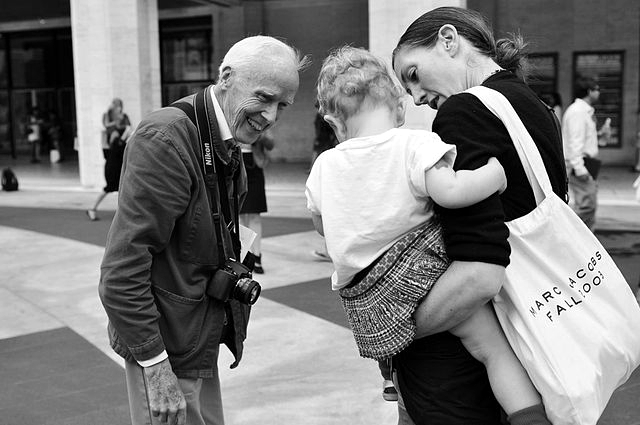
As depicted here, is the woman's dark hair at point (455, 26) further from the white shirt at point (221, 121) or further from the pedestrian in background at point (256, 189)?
the pedestrian in background at point (256, 189)

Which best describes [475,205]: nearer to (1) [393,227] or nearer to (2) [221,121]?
(1) [393,227]

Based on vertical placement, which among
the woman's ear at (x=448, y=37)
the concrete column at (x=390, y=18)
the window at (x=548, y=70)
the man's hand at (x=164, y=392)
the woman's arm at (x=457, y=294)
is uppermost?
the concrete column at (x=390, y=18)

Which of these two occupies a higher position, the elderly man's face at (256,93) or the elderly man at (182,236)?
the elderly man's face at (256,93)

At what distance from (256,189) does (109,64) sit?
9776mm

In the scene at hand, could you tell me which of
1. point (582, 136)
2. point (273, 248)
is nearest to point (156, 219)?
point (273, 248)

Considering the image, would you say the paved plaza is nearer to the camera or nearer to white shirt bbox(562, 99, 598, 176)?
white shirt bbox(562, 99, 598, 176)

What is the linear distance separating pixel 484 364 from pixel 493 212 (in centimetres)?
39

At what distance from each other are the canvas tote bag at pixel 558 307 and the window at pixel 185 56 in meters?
23.2

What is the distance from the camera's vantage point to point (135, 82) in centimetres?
1599

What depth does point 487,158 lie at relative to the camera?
5.64 ft

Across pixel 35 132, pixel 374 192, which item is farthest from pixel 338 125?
pixel 35 132

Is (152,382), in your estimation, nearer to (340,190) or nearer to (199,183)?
(199,183)

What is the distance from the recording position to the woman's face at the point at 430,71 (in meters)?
1.88

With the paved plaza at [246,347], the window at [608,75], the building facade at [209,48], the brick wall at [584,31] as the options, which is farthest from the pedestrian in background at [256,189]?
the window at [608,75]
